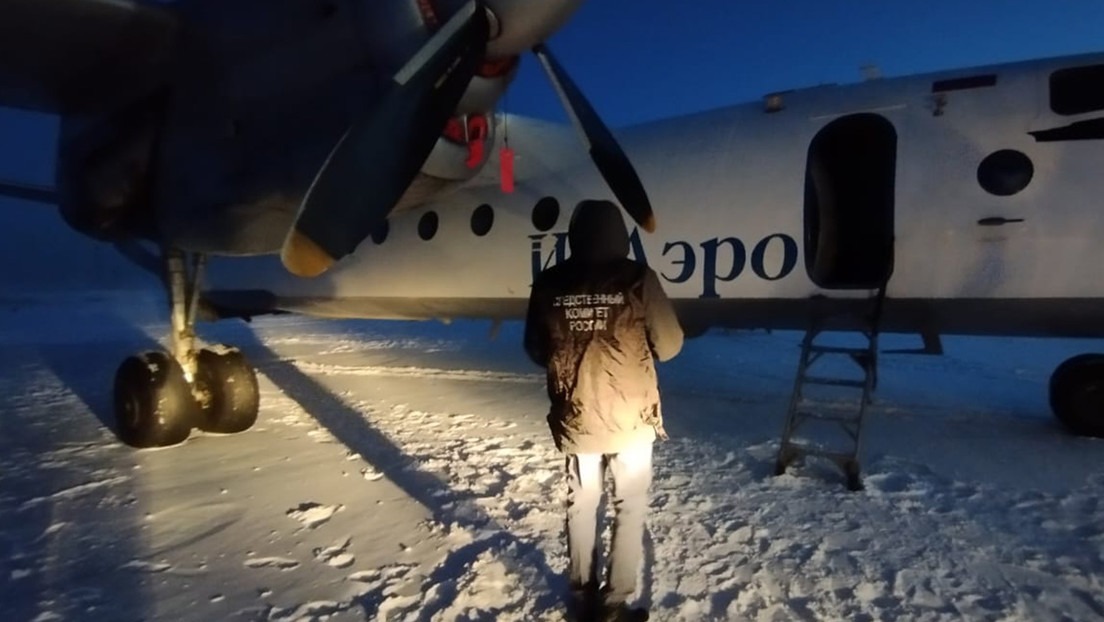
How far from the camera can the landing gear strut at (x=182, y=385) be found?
243 inches

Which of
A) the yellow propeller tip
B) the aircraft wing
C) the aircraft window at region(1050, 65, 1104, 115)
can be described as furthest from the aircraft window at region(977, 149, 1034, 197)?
the aircraft wing

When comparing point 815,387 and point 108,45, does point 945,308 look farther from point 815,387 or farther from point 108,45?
point 108,45

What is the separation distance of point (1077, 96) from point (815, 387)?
4.48 metres

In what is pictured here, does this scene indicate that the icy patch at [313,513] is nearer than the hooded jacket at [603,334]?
No

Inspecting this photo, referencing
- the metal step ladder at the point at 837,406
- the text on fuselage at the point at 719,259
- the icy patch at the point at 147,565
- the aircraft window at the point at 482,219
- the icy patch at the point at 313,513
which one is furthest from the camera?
the aircraft window at the point at 482,219

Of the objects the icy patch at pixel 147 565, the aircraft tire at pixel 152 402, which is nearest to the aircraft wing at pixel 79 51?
the aircraft tire at pixel 152 402

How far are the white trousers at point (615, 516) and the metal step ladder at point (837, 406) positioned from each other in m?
2.38

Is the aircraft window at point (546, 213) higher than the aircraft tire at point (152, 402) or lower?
higher

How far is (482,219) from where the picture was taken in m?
8.34

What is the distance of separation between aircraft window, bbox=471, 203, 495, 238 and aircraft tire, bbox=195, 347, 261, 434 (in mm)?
3005

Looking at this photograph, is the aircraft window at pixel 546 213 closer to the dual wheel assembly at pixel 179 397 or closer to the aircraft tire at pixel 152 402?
the dual wheel assembly at pixel 179 397

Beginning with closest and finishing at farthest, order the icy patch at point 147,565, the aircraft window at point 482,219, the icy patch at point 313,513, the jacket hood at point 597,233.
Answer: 1. the jacket hood at point 597,233
2. the icy patch at point 147,565
3. the icy patch at point 313,513
4. the aircraft window at point 482,219

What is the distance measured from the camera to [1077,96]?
Result: 213 inches

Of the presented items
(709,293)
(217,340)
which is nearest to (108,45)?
(709,293)
